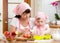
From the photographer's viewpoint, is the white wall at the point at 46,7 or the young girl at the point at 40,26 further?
the white wall at the point at 46,7

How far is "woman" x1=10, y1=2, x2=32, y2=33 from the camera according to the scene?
81.3 inches

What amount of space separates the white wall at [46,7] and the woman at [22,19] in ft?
6.52

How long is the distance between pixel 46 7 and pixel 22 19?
6.92 ft

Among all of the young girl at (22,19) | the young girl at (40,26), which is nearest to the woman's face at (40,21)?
the young girl at (40,26)

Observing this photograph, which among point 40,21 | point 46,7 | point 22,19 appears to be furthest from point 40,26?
point 46,7

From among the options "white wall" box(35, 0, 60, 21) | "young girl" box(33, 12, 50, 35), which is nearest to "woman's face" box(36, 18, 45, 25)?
"young girl" box(33, 12, 50, 35)

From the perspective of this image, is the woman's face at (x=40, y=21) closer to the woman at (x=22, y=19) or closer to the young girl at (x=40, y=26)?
the young girl at (x=40, y=26)

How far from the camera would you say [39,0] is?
421 cm

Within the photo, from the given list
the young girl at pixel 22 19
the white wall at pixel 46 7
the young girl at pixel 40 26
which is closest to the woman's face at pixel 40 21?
the young girl at pixel 40 26

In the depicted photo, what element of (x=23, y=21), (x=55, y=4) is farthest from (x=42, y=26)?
(x=55, y=4)

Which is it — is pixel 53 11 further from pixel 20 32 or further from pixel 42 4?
pixel 20 32

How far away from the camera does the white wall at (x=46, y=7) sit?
412cm

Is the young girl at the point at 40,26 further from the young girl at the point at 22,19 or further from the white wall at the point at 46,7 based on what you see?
the white wall at the point at 46,7

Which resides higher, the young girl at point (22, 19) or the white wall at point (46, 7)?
the white wall at point (46, 7)
